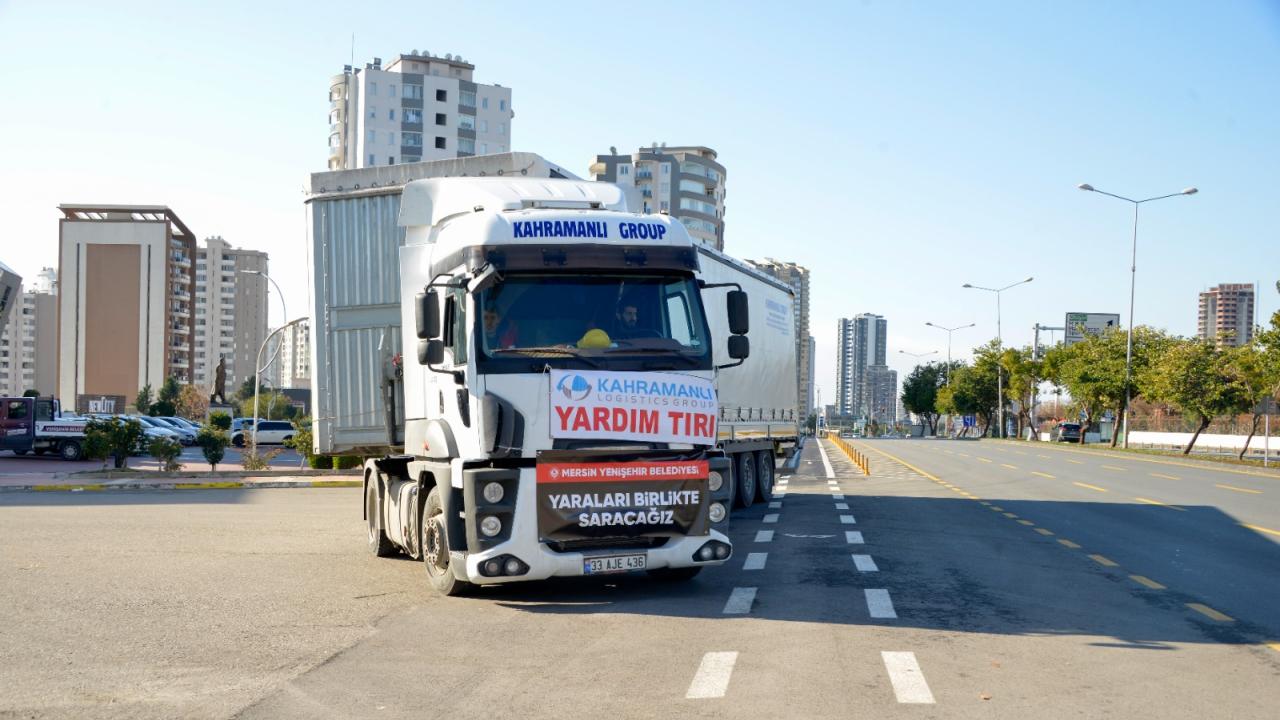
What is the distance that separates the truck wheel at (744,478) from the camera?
64.8ft

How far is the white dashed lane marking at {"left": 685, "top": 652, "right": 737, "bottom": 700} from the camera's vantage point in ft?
22.7

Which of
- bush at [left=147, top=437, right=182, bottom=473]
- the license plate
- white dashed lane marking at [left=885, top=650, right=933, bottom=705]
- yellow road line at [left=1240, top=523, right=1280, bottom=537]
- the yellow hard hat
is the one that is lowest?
bush at [left=147, top=437, right=182, bottom=473]

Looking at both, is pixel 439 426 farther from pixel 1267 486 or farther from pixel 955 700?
pixel 1267 486

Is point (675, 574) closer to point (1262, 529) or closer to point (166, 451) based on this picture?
point (1262, 529)

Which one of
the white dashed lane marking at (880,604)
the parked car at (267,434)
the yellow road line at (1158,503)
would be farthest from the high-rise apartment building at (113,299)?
the white dashed lane marking at (880,604)

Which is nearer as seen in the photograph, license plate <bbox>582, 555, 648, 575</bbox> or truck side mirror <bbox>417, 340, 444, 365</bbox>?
license plate <bbox>582, 555, 648, 575</bbox>

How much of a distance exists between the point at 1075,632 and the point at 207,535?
12.0 metres

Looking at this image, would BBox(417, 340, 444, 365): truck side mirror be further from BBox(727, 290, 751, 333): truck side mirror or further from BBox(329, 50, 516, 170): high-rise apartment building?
BBox(329, 50, 516, 170): high-rise apartment building

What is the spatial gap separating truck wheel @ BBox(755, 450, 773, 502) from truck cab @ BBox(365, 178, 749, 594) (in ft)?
34.0

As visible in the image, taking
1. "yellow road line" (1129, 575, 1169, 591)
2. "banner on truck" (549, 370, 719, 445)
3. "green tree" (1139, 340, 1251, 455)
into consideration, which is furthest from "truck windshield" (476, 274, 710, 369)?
"green tree" (1139, 340, 1251, 455)

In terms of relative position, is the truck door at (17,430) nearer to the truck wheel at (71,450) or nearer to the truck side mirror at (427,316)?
the truck wheel at (71,450)

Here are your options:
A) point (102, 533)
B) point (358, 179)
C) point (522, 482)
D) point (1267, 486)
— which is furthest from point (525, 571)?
point (1267, 486)

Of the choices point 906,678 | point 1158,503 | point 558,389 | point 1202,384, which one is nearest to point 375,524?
point 558,389

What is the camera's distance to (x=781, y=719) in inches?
248
